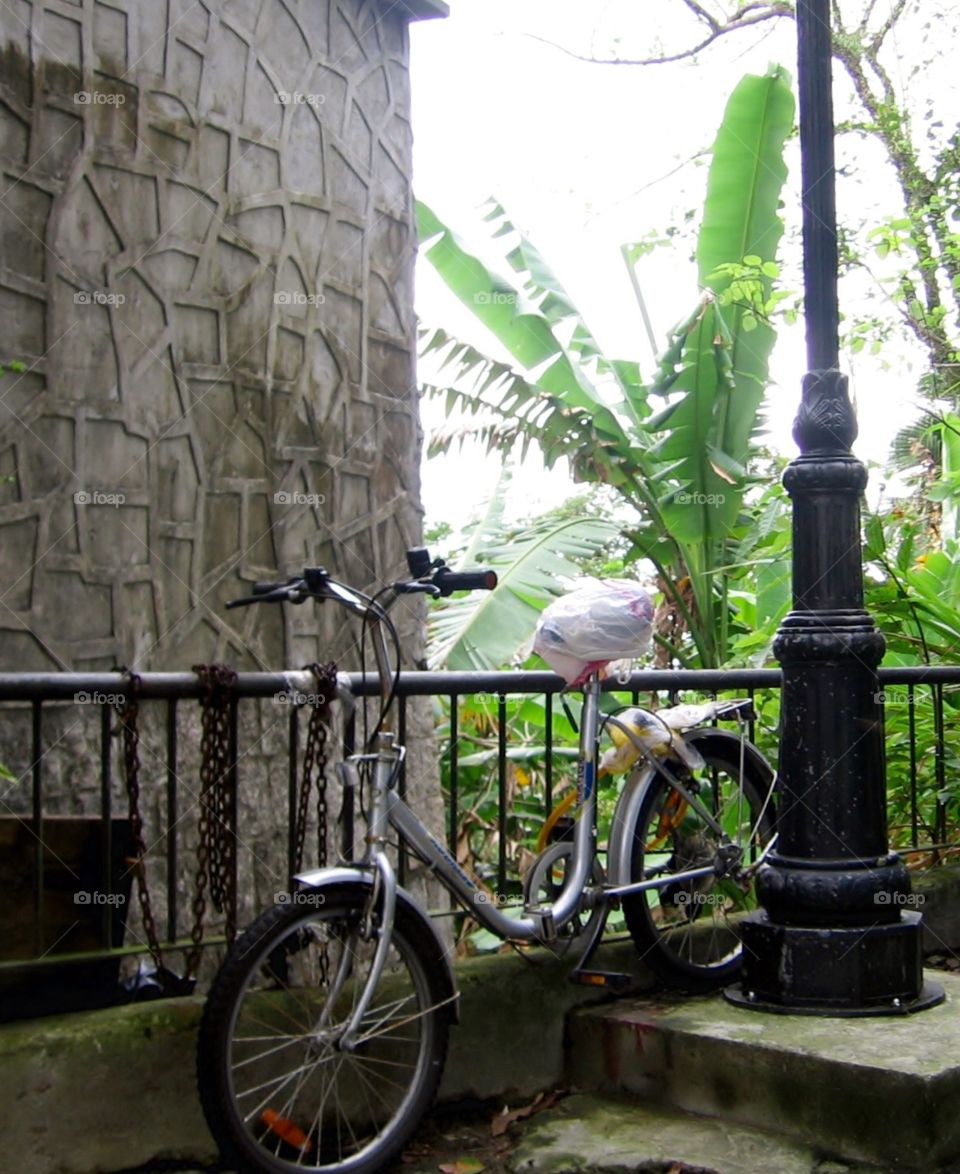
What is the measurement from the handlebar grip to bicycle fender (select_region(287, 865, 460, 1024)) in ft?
2.47

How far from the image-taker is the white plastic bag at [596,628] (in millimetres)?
4035

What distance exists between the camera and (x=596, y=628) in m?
4.04

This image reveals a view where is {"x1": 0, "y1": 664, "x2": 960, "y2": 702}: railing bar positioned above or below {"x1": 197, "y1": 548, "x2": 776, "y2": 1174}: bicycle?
above

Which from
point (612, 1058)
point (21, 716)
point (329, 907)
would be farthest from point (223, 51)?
point (612, 1058)

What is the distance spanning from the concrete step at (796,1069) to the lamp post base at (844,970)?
0.24 feet

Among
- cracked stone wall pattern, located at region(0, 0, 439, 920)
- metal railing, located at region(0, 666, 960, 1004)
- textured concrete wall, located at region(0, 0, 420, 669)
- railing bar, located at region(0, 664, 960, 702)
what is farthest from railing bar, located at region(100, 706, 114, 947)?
textured concrete wall, located at region(0, 0, 420, 669)

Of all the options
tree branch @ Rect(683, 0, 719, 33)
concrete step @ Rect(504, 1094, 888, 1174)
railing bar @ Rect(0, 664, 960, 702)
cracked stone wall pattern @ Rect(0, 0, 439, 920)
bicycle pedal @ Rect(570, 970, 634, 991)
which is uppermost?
tree branch @ Rect(683, 0, 719, 33)

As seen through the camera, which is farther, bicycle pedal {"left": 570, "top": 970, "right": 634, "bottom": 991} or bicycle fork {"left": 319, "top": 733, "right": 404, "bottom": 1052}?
bicycle pedal {"left": 570, "top": 970, "right": 634, "bottom": 991}

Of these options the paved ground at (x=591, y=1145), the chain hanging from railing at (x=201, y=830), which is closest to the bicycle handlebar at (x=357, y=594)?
the chain hanging from railing at (x=201, y=830)

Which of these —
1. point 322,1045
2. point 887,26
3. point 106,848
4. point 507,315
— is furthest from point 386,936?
point 887,26

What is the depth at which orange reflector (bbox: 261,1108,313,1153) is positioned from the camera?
3379 mm

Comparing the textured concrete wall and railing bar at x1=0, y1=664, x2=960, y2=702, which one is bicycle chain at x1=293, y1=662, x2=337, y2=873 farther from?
the textured concrete wall

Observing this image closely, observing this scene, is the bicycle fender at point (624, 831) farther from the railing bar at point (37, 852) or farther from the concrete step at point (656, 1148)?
the railing bar at point (37, 852)

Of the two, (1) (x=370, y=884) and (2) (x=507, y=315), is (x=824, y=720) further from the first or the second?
(2) (x=507, y=315)
